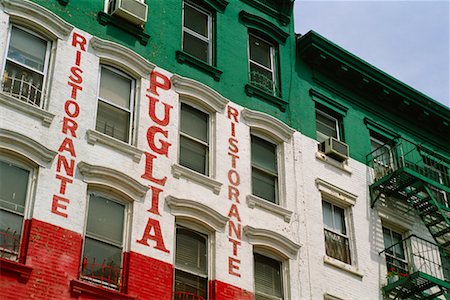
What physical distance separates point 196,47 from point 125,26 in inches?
108

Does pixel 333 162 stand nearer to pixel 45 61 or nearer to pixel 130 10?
pixel 130 10

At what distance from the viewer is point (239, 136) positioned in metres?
22.0

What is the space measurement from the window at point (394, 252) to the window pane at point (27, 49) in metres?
11.5

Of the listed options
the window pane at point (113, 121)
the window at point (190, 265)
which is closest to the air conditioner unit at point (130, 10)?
the window pane at point (113, 121)

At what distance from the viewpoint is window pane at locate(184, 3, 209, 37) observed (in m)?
23.4

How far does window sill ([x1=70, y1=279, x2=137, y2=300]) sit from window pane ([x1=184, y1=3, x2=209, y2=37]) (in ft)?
30.4

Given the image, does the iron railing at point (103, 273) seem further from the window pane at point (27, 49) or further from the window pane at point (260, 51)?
the window pane at point (260, 51)

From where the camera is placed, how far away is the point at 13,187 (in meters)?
16.8

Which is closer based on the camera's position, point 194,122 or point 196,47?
point 194,122

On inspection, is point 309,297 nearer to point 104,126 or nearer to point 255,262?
point 255,262

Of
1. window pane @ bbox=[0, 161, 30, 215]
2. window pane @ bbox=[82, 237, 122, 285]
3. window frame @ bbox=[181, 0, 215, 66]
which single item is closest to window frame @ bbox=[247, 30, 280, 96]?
window frame @ bbox=[181, 0, 215, 66]

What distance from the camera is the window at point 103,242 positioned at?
17.2 metres

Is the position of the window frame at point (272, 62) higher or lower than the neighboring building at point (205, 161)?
higher

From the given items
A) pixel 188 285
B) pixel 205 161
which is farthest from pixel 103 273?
pixel 205 161
